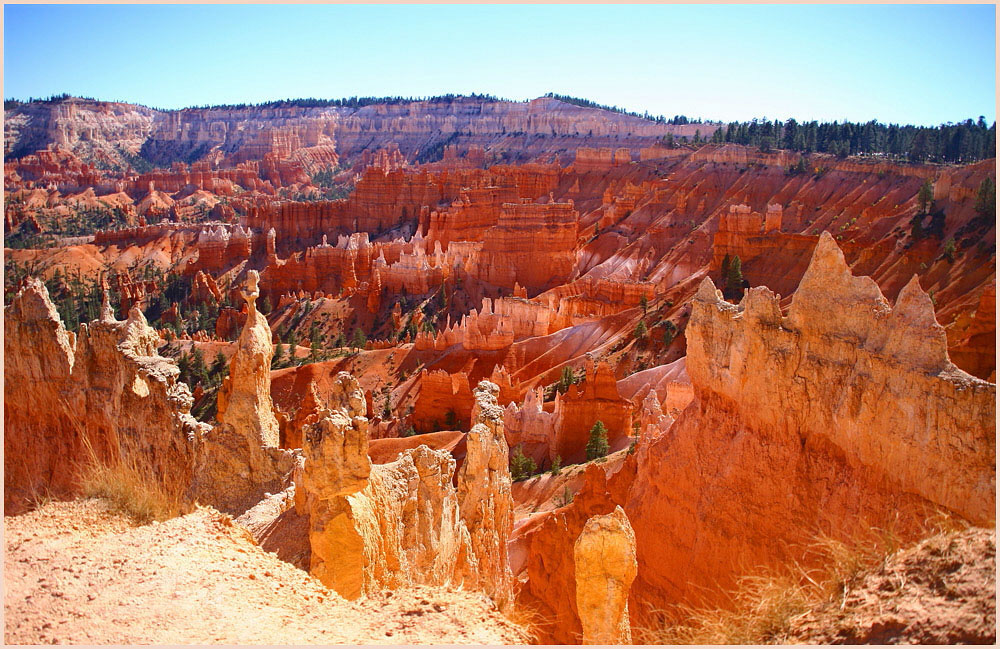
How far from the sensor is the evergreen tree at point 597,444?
2644 centimetres

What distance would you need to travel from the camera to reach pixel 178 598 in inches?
310

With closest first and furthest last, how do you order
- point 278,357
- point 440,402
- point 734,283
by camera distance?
point 440,402, point 734,283, point 278,357

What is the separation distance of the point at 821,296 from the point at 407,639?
31.5 ft

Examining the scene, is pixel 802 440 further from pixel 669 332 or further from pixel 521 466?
pixel 669 332

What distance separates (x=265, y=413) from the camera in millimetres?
14742

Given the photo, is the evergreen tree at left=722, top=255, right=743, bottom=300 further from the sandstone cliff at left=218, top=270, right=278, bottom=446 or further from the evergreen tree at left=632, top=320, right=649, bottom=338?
the sandstone cliff at left=218, top=270, right=278, bottom=446

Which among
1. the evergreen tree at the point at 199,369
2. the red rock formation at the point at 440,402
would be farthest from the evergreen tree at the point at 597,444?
the evergreen tree at the point at 199,369

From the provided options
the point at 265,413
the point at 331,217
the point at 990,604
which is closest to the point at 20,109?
the point at 331,217

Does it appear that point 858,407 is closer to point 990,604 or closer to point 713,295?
point 713,295

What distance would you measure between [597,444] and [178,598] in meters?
20.0

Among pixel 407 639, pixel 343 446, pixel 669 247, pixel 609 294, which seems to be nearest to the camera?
pixel 407 639

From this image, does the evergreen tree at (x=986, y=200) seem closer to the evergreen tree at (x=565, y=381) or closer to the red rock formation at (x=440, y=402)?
the evergreen tree at (x=565, y=381)

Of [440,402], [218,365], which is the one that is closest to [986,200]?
[440,402]

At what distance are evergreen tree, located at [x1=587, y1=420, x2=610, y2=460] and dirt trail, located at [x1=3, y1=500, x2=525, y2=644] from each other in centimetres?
1798
